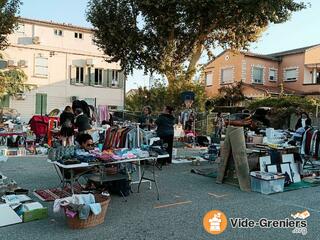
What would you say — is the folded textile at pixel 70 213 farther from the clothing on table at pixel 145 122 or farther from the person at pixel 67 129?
the clothing on table at pixel 145 122

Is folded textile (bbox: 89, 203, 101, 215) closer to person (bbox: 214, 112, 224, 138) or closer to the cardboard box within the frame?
the cardboard box

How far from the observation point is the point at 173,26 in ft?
60.7

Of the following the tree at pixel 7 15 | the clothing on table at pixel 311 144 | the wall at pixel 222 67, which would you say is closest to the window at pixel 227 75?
the wall at pixel 222 67

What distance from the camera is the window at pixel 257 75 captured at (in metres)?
34.9

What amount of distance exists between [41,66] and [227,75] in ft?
57.4

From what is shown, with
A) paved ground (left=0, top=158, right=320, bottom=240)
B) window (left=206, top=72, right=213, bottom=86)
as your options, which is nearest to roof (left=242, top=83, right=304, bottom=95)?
window (left=206, top=72, right=213, bottom=86)

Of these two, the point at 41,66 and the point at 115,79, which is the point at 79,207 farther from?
the point at 115,79

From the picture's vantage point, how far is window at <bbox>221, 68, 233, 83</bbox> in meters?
35.8

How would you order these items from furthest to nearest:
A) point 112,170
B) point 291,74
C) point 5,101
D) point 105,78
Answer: point 291,74
point 105,78
point 5,101
point 112,170

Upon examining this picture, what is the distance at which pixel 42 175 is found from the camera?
27.8 ft

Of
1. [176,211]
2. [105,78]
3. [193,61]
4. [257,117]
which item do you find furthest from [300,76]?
[176,211]

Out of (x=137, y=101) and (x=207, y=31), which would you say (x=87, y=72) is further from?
(x=207, y=31)

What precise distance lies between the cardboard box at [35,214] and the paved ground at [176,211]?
0.11 metres

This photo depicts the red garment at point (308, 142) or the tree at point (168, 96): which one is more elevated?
the tree at point (168, 96)
